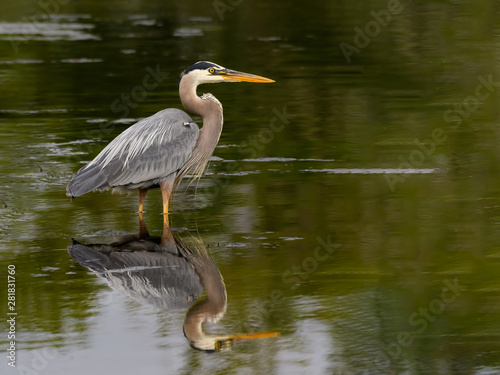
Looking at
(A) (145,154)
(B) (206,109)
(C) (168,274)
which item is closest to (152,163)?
(A) (145,154)

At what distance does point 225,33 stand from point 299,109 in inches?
298

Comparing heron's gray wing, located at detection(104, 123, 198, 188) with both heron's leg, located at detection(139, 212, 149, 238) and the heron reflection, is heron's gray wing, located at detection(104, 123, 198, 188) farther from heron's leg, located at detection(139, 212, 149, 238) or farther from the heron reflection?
the heron reflection

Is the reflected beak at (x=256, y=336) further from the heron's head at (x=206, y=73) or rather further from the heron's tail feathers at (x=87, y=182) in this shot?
the heron's head at (x=206, y=73)

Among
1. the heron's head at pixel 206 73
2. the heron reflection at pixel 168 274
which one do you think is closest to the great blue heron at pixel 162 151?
the heron's head at pixel 206 73

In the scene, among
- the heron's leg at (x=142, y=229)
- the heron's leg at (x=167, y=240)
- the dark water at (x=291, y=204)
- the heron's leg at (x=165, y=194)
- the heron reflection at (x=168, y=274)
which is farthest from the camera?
the heron's leg at (x=165, y=194)

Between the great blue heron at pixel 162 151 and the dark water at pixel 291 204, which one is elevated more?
the great blue heron at pixel 162 151

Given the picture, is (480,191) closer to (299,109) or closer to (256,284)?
(256,284)

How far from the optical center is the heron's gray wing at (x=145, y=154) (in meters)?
9.99

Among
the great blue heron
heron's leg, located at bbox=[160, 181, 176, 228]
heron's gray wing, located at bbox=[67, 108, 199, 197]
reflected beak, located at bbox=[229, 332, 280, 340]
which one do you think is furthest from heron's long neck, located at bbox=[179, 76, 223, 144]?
reflected beak, located at bbox=[229, 332, 280, 340]

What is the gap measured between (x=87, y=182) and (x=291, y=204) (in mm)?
2016

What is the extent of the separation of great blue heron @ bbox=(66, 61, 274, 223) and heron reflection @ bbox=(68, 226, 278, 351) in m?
0.73

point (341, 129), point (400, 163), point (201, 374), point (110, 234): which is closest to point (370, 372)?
point (201, 374)

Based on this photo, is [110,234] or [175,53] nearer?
[110,234]

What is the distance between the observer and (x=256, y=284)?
7980 mm
